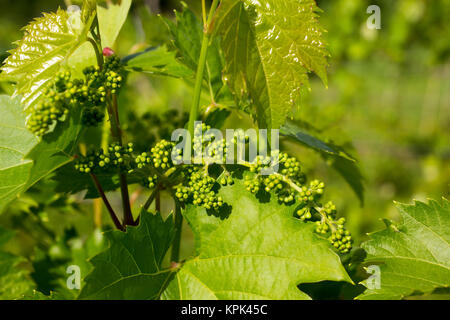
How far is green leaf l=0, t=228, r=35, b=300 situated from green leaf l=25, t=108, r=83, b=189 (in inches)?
17.7

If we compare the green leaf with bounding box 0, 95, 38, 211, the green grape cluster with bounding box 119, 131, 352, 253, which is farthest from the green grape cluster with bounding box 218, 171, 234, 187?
the green leaf with bounding box 0, 95, 38, 211

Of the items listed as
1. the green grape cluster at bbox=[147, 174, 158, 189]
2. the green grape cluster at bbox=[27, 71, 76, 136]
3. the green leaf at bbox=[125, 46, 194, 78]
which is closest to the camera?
the green grape cluster at bbox=[27, 71, 76, 136]

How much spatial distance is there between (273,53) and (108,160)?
331mm

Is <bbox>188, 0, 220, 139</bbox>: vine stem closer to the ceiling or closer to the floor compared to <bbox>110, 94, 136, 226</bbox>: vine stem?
closer to the ceiling

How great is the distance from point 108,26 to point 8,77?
13.5 inches

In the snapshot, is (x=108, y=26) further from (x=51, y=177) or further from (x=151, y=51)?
(x=51, y=177)

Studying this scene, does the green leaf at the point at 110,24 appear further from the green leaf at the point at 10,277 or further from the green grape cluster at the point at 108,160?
the green leaf at the point at 10,277

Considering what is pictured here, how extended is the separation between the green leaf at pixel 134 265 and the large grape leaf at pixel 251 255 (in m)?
0.04

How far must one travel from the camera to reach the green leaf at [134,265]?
2.29 ft

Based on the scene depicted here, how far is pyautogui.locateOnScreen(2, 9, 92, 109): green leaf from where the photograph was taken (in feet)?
2.40

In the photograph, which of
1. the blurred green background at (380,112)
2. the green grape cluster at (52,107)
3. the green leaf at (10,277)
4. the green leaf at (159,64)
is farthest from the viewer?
the blurred green background at (380,112)

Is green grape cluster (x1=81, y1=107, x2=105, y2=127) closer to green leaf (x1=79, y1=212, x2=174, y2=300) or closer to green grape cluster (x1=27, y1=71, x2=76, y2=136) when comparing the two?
green grape cluster (x1=27, y1=71, x2=76, y2=136)
